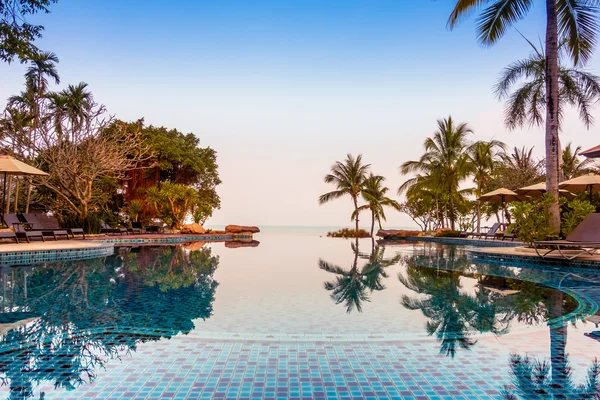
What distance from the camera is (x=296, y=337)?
13.8 ft

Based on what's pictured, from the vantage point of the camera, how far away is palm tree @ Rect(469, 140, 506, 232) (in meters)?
21.6

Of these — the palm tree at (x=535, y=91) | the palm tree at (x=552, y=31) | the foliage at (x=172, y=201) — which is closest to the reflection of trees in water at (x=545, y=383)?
the palm tree at (x=552, y=31)

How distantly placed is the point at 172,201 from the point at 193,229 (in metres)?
1.87

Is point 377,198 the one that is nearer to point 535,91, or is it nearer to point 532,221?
point 535,91

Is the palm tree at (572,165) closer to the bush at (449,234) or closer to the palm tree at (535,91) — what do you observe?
the palm tree at (535,91)

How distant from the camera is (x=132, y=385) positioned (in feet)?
9.42

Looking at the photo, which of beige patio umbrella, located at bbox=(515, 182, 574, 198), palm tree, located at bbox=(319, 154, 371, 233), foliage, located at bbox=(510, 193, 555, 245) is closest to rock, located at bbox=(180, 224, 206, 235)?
palm tree, located at bbox=(319, 154, 371, 233)

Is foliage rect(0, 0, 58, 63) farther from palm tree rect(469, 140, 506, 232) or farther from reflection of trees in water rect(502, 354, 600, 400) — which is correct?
palm tree rect(469, 140, 506, 232)

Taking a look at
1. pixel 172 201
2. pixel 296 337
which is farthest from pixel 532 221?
pixel 172 201

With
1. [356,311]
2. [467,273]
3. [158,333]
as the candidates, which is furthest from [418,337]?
[467,273]

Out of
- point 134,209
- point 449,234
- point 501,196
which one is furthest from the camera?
point 134,209

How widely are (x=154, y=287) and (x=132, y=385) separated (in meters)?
4.59

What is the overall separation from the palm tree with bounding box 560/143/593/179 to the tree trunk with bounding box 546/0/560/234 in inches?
373

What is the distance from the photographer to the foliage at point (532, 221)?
11133 mm
